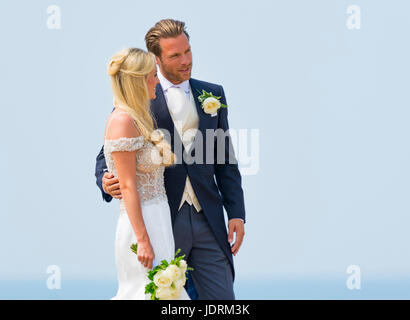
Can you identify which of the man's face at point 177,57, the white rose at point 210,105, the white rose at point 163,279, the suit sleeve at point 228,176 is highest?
the man's face at point 177,57

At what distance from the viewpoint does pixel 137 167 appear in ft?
15.8

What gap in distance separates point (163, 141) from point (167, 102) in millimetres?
695

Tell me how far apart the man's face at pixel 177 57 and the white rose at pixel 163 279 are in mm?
1437

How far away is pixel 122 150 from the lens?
4.67 meters

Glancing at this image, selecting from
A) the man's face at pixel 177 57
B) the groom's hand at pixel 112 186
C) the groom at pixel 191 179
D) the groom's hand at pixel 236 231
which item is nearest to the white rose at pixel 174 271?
the groom's hand at pixel 112 186

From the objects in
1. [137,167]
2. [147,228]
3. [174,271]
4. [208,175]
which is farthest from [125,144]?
[208,175]

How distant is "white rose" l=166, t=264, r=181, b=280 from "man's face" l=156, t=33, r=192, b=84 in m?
1.37

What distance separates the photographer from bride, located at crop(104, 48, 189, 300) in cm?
470

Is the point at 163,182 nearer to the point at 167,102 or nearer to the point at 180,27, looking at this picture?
the point at 167,102

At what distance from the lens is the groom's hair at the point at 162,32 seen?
543cm

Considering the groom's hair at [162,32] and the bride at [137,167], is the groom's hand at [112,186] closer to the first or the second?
the bride at [137,167]

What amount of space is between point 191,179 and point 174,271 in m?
0.86

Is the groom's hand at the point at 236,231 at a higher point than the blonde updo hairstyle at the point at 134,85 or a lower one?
lower
